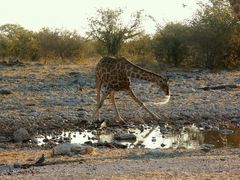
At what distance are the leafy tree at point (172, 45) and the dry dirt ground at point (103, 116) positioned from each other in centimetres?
348

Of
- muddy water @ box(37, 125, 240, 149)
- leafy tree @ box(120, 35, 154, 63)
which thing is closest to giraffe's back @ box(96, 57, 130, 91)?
muddy water @ box(37, 125, 240, 149)

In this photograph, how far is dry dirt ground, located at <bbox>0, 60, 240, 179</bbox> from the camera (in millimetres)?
9820

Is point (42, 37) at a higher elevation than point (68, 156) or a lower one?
higher

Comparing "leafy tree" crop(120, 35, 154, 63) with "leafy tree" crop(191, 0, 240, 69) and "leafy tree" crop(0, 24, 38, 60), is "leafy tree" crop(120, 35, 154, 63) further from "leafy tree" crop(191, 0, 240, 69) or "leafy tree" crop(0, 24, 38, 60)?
"leafy tree" crop(0, 24, 38, 60)

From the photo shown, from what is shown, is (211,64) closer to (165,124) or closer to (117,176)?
(165,124)

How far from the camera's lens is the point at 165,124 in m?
17.2

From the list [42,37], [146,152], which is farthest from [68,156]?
[42,37]

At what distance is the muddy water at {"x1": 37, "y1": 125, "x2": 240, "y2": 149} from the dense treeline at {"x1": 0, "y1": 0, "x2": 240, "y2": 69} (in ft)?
56.5

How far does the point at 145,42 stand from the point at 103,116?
2226cm

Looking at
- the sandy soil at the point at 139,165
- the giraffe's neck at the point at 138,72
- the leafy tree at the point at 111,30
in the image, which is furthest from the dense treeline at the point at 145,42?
the sandy soil at the point at 139,165

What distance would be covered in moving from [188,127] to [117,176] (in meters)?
8.01

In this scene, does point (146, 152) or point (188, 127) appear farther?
point (188, 127)

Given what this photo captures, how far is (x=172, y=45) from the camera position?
34.4 meters

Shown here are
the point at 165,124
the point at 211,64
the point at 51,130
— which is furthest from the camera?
the point at 211,64
